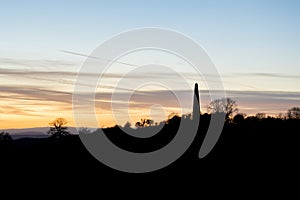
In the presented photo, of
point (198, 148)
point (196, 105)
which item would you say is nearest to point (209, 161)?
point (198, 148)

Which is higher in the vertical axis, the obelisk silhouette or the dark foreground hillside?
the obelisk silhouette

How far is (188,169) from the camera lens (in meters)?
40.3

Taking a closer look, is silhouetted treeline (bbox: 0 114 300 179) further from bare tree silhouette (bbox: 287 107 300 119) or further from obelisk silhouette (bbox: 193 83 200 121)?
bare tree silhouette (bbox: 287 107 300 119)

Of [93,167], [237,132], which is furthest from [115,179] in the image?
[237,132]

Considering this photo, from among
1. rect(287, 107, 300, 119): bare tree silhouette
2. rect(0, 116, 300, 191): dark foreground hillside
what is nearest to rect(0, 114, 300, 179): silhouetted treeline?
rect(0, 116, 300, 191): dark foreground hillside

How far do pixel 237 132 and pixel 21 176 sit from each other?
24669 mm

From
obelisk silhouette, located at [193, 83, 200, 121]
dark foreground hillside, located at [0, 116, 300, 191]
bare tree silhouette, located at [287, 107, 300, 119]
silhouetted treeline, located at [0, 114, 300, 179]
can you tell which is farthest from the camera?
bare tree silhouette, located at [287, 107, 300, 119]

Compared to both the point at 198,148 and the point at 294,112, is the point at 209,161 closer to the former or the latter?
the point at 198,148

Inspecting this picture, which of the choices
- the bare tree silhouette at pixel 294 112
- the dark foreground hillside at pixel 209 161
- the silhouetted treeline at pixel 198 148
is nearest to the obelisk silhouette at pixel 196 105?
the silhouetted treeline at pixel 198 148

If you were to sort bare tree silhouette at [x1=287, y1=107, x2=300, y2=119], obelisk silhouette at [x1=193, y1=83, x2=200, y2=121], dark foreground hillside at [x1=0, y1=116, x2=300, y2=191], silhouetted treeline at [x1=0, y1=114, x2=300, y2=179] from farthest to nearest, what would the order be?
1. bare tree silhouette at [x1=287, y1=107, x2=300, y2=119]
2. obelisk silhouette at [x1=193, y1=83, x2=200, y2=121]
3. silhouetted treeline at [x1=0, y1=114, x2=300, y2=179]
4. dark foreground hillside at [x1=0, y1=116, x2=300, y2=191]

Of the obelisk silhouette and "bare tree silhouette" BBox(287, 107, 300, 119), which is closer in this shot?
the obelisk silhouette

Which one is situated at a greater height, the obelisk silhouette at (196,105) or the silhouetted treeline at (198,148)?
the obelisk silhouette at (196,105)

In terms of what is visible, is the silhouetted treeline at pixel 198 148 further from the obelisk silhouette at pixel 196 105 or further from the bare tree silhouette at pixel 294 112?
the bare tree silhouette at pixel 294 112

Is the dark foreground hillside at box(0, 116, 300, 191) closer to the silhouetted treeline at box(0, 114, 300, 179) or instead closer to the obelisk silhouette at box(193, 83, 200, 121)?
the silhouetted treeline at box(0, 114, 300, 179)
